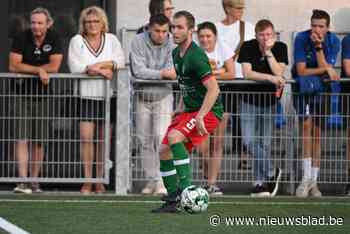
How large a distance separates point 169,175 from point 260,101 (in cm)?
288

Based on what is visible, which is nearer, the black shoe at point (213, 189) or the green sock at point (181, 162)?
the green sock at point (181, 162)

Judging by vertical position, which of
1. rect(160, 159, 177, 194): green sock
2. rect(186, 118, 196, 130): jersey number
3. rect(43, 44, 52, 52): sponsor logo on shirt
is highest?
rect(43, 44, 52, 52): sponsor logo on shirt

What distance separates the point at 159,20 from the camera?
46.6 ft

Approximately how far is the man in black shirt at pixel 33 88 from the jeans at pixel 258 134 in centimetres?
243

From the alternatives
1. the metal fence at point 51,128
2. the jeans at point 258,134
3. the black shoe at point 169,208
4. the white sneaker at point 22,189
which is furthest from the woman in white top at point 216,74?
the black shoe at point 169,208

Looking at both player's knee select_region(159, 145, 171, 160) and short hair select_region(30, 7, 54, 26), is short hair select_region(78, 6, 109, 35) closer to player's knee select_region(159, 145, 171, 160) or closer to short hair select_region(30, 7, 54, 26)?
short hair select_region(30, 7, 54, 26)

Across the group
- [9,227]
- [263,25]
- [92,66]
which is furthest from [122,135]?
[9,227]

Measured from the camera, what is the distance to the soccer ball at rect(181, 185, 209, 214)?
11.2m

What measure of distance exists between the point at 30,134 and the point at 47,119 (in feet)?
0.92

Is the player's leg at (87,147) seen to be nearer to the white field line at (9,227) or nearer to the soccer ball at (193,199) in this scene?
the soccer ball at (193,199)

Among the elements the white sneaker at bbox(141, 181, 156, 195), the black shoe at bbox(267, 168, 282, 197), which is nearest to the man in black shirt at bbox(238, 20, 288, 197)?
the black shoe at bbox(267, 168, 282, 197)

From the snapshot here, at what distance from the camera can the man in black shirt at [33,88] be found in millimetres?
14188

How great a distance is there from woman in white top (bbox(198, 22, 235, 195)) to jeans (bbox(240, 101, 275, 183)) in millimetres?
264

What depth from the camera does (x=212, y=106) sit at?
38.2ft
